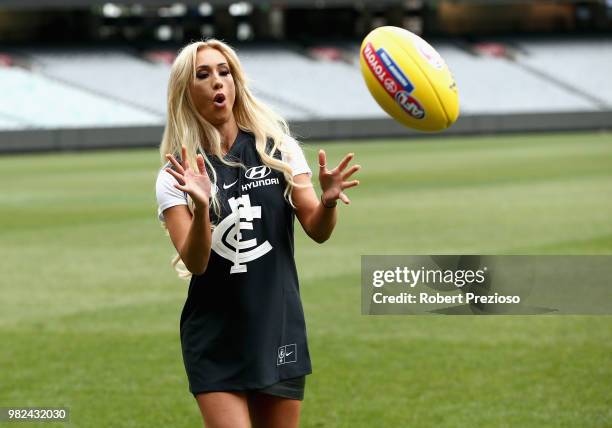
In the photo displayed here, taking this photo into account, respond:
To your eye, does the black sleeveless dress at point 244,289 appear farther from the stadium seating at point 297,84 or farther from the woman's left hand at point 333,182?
the stadium seating at point 297,84

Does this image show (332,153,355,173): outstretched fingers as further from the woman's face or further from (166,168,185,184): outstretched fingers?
(166,168,185,184): outstretched fingers

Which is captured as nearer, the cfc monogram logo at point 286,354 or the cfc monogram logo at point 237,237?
the cfc monogram logo at point 237,237

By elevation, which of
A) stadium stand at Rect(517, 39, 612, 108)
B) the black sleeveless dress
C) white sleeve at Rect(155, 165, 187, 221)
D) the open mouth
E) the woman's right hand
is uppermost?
the open mouth

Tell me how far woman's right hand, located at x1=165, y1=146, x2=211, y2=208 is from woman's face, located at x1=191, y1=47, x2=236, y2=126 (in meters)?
0.30

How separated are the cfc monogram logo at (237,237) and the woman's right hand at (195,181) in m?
0.21

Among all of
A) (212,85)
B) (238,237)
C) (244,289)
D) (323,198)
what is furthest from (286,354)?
(212,85)

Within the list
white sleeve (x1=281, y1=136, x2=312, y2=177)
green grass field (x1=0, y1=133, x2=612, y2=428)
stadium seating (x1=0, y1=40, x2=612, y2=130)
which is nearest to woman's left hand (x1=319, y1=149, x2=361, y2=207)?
white sleeve (x1=281, y1=136, x2=312, y2=177)

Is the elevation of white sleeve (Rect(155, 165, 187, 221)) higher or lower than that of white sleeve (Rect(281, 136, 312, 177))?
lower

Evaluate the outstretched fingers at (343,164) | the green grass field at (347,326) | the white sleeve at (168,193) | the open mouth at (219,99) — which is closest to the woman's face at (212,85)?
the open mouth at (219,99)

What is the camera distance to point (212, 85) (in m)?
4.91

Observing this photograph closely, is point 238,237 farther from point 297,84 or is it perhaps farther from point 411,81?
point 297,84

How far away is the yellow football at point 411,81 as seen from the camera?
243 inches

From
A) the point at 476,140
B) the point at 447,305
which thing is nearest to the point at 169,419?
the point at 447,305

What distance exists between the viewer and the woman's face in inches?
194
